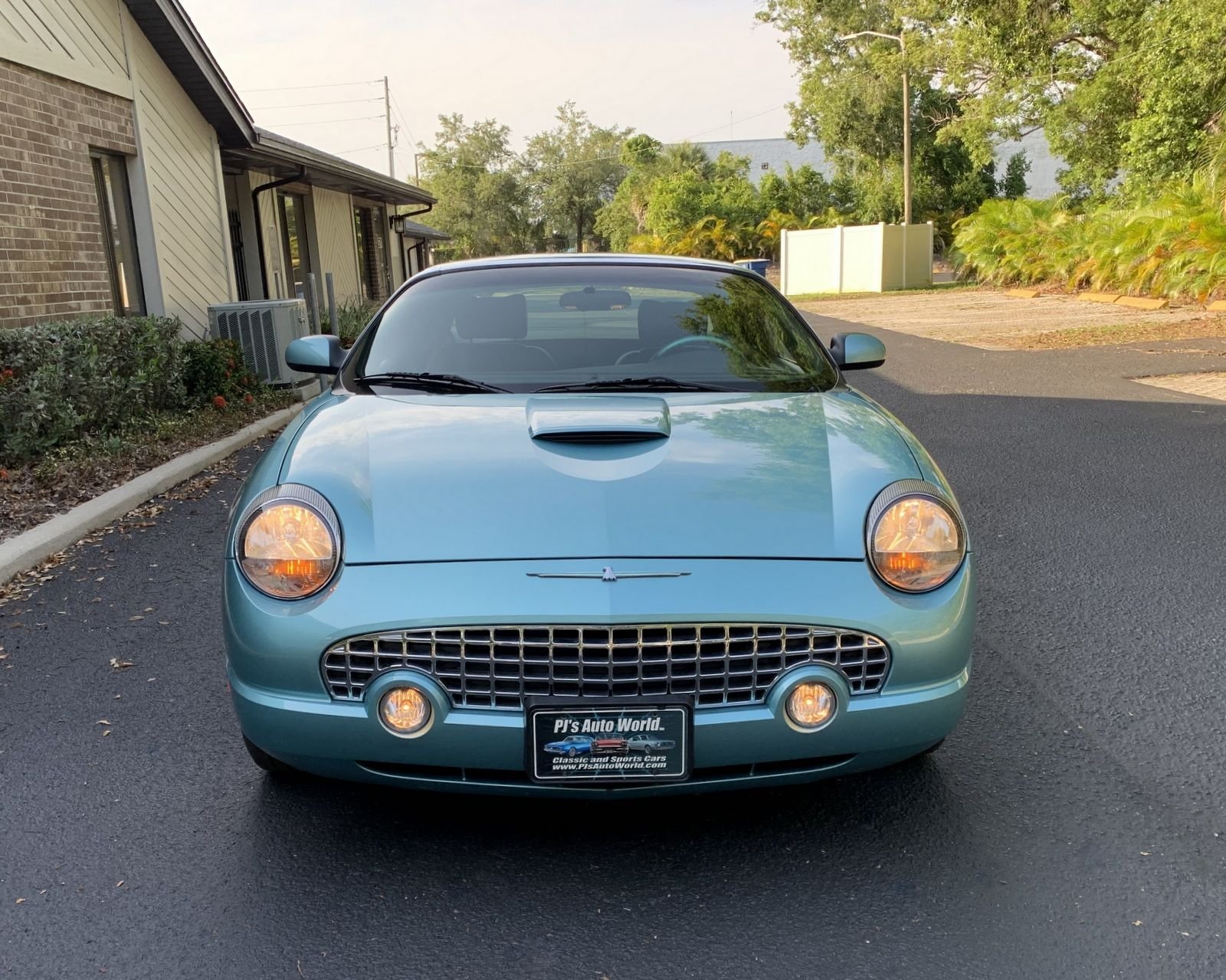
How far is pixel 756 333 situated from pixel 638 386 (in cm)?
66

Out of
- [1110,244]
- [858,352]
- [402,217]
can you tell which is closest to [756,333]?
[858,352]

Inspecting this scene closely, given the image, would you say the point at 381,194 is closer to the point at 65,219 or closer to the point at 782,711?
the point at 65,219

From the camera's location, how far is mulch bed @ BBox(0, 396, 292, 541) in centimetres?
608

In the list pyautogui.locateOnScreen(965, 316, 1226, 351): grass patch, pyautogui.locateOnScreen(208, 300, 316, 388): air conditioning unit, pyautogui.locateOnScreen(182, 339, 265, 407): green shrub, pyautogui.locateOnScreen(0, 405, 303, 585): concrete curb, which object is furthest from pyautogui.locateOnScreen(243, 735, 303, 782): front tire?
pyautogui.locateOnScreen(965, 316, 1226, 351): grass patch

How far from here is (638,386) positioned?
345cm

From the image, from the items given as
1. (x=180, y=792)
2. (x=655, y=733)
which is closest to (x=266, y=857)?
(x=180, y=792)

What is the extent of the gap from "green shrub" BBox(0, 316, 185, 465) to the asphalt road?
3.36 metres

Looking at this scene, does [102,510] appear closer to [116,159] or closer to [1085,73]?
[116,159]

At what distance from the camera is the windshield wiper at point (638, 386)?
3418 mm

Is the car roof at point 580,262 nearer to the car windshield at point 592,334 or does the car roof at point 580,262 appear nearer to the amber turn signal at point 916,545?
the car windshield at point 592,334

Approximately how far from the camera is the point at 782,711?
2.40 m

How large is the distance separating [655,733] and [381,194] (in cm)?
2171

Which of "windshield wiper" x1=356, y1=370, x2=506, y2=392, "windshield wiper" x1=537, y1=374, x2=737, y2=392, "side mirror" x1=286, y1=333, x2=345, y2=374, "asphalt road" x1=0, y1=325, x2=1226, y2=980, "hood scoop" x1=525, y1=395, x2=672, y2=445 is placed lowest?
"asphalt road" x1=0, y1=325, x2=1226, y2=980

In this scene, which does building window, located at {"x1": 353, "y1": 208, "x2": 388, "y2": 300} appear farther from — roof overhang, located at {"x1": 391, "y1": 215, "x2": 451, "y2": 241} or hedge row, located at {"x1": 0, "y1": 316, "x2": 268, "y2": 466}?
hedge row, located at {"x1": 0, "y1": 316, "x2": 268, "y2": 466}
